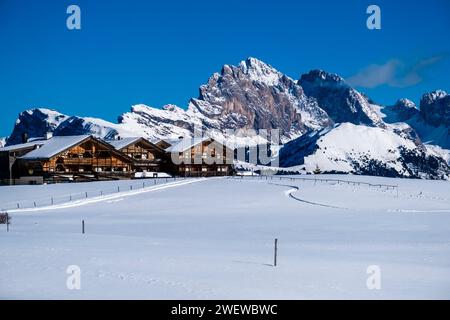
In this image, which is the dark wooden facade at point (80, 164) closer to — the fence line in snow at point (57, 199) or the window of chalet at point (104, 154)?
the window of chalet at point (104, 154)

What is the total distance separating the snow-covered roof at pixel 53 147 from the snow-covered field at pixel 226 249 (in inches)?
1043

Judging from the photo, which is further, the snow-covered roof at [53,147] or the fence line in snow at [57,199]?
the snow-covered roof at [53,147]

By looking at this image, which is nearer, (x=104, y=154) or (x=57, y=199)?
(x=57, y=199)

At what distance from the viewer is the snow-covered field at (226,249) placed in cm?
1313

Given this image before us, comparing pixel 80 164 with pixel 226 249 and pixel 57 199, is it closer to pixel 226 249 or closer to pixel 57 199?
pixel 57 199

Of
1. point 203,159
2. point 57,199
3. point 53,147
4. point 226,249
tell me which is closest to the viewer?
point 226,249

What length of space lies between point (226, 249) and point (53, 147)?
5971 centimetres

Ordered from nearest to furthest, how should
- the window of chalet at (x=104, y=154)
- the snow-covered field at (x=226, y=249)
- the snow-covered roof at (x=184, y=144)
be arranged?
the snow-covered field at (x=226, y=249)
the window of chalet at (x=104, y=154)
the snow-covered roof at (x=184, y=144)

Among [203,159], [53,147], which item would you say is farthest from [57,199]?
[203,159]

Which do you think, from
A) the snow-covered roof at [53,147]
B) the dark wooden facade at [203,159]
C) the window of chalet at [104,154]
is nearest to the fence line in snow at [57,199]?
the snow-covered roof at [53,147]

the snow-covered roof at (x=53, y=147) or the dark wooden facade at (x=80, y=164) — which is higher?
the snow-covered roof at (x=53, y=147)

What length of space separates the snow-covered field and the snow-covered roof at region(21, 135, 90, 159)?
26492 millimetres

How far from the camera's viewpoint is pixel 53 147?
73562 millimetres
